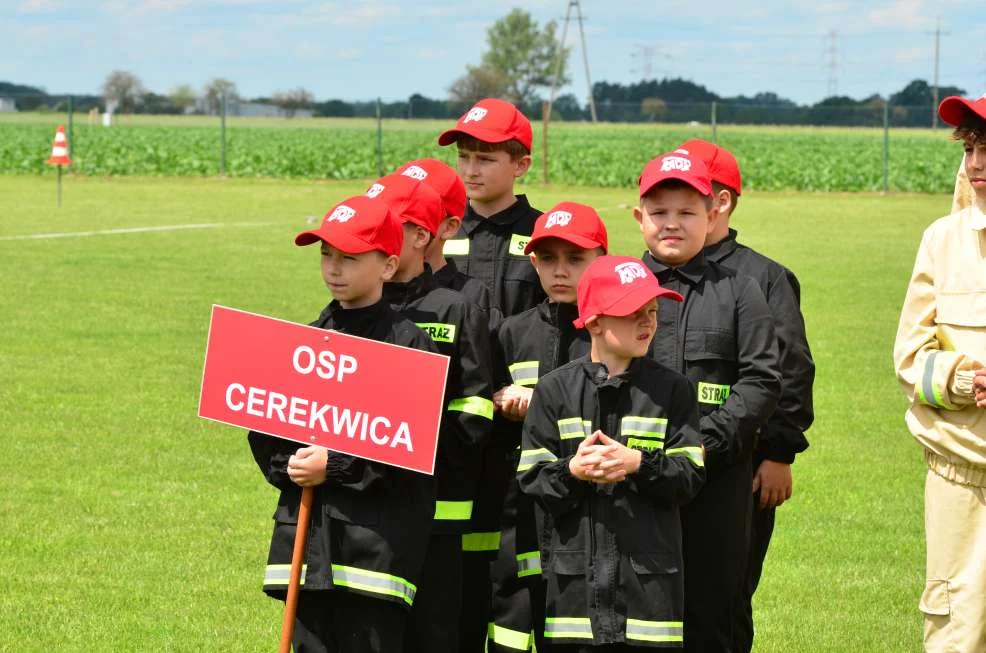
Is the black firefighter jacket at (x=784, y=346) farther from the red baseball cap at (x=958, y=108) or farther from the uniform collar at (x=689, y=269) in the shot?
the red baseball cap at (x=958, y=108)

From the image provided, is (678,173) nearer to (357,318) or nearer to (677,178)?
(677,178)

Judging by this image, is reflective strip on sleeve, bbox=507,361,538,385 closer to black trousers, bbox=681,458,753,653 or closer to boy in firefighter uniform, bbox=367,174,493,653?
boy in firefighter uniform, bbox=367,174,493,653

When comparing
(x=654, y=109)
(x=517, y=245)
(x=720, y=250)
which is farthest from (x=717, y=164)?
(x=654, y=109)

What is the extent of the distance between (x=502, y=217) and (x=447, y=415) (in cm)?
108

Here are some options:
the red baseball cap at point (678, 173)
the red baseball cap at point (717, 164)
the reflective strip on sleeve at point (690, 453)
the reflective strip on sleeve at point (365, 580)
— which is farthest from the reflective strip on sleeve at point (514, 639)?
the red baseball cap at point (717, 164)

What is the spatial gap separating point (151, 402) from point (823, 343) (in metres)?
6.37

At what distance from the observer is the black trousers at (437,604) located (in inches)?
194

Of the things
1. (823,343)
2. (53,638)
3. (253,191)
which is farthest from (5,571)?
(253,191)

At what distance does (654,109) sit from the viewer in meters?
57.3

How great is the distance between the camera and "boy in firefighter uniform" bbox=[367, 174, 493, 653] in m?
4.93

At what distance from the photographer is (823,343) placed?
14.3 metres

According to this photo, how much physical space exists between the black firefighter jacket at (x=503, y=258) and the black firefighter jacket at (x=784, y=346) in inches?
28.0

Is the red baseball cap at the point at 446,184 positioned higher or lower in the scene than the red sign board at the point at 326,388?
higher

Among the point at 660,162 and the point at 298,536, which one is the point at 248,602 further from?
the point at 660,162
